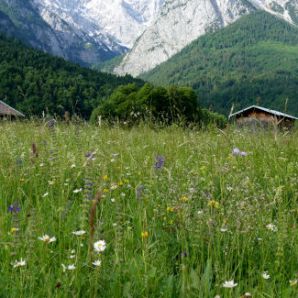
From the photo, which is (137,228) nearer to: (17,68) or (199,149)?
(199,149)

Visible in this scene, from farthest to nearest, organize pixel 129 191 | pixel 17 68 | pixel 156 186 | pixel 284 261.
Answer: pixel 17 68 → pixel 129 191 → pixel 156 186 → pixel 284 261

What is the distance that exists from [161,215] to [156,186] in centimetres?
47

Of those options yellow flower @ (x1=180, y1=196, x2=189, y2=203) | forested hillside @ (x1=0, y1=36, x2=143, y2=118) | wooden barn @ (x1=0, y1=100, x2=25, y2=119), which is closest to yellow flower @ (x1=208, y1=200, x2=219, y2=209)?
yellow flower @ (x1=180, y1=196, x2=189, y2=203)

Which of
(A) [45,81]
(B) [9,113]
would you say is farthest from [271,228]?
(A) [45,81]

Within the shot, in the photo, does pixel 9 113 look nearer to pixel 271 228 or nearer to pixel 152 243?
pixel 152 243

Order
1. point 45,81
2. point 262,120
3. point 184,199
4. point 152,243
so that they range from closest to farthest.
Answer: point 152,243
point 184,199
point 262,120
point 45,81

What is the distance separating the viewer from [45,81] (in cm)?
12125

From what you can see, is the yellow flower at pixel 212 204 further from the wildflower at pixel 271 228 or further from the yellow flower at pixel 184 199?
the wildflower at pixel 271 228

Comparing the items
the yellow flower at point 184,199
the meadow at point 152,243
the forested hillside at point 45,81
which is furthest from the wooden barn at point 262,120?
the forested hillside at point 45,81

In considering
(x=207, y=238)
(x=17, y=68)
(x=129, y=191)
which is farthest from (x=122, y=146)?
(x=17, y=68)

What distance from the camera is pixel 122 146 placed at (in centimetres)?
623

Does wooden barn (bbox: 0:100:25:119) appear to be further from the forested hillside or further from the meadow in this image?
the forested hillside

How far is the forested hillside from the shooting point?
345 feet

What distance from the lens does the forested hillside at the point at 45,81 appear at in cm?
10506
